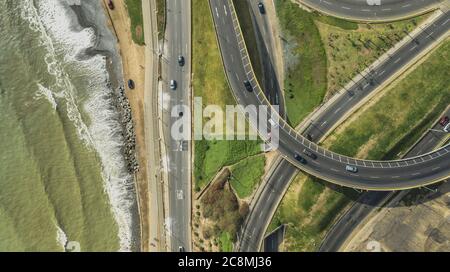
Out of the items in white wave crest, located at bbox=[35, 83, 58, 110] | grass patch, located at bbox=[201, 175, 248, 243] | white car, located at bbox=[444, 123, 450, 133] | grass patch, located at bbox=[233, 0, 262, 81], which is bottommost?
grass patch, located at bbox=[201, 175, 248, 243]

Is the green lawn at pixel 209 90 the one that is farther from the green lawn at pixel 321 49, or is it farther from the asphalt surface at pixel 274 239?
the asphalt surface at pixel 274 239

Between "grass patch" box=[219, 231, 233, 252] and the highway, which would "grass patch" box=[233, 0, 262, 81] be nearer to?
the highway

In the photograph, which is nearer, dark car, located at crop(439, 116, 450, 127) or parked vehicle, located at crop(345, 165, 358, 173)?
parked vehicle, located at crop(345, 165, 358, 173)

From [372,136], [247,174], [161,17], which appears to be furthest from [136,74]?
[372,136]

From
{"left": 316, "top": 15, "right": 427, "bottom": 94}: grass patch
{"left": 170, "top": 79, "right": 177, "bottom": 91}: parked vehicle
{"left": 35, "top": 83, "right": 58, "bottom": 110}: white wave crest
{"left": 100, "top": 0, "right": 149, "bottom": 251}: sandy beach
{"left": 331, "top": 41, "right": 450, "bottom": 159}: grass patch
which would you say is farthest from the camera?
{"left": 35, "top": 83, "right": 58, "bottom": 110}: white wave crest

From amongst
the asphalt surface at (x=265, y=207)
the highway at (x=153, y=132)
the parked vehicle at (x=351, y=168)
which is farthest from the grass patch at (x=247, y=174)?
the highway at (x=153, y=132)

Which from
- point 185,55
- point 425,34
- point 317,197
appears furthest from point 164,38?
point 425,34

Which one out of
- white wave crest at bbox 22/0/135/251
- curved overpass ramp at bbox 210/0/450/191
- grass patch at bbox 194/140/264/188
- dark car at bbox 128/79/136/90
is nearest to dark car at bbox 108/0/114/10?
white wave crest at bbox 22/0/135/251

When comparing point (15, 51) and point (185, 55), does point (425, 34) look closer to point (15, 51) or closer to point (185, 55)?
point (185, 55)
